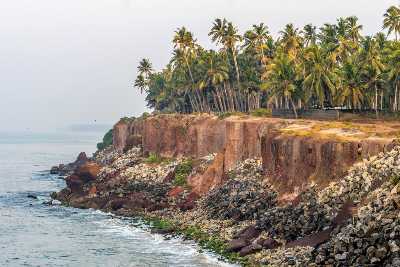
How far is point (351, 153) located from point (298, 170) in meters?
7.77

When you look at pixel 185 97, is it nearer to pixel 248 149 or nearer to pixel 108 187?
pixel 108 187

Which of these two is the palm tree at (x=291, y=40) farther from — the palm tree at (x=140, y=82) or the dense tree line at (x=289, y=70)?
the palm tree at (x=140, y=82)

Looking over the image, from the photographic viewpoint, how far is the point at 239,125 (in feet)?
271

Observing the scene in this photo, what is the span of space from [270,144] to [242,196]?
7.04m

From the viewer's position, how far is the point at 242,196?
67625 mm

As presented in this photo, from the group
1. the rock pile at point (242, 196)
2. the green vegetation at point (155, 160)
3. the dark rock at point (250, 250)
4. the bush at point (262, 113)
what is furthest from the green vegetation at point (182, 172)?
the dark rock at point (250, 250)

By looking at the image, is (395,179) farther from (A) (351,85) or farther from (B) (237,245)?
(A) (351,85)

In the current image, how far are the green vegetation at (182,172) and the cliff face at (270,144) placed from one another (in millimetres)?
3282

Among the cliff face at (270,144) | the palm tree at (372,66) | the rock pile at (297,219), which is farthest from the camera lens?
the palm tree at (372,66)

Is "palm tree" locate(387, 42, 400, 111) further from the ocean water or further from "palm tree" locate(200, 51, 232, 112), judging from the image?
the ocean water

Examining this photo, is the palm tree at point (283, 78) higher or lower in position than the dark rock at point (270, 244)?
higher

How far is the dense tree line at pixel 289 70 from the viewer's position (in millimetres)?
83938

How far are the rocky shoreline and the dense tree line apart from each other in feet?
58.0

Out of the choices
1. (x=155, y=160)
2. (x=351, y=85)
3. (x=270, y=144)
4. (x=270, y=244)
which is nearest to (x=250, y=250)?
(x=270, y=244)
